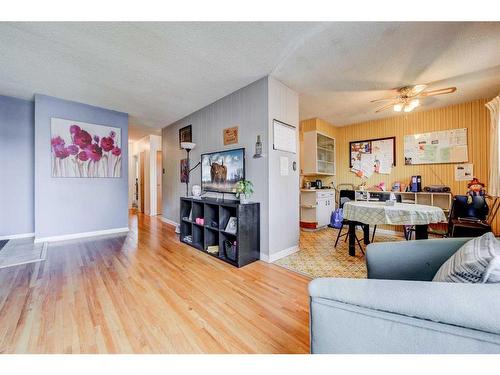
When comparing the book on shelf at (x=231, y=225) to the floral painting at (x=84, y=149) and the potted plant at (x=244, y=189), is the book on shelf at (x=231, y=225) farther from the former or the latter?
the floral painting at (x=84, y=149)

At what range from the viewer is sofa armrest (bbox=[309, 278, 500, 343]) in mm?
591

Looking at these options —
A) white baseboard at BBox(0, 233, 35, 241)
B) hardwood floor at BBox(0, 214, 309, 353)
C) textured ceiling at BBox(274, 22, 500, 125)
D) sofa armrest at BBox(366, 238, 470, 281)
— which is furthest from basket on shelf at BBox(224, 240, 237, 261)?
white baseboard at BBox(0, 233, 35, 241)

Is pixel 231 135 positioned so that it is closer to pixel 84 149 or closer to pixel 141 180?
pixel 84 149

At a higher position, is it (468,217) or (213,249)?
(468,217)

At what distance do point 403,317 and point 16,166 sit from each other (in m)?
5.75

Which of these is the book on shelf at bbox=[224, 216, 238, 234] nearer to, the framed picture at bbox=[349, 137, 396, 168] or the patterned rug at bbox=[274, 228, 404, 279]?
the patterned rug at bbox=[274, 228, 404, 279]

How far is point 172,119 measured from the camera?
4602 mm

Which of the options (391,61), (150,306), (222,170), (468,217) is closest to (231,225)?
(222,170)

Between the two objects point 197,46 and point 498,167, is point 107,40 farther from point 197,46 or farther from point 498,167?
point 498,167

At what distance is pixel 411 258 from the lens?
4.08 ft

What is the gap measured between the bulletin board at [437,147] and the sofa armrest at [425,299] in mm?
4383

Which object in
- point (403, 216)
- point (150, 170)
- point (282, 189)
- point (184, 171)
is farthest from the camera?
Answer: point (150, 170)
